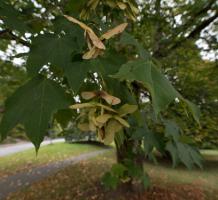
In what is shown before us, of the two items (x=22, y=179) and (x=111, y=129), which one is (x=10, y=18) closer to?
(x=111, y=129)

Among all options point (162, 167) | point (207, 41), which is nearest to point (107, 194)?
point (207, 41)

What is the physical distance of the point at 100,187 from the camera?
8.59m

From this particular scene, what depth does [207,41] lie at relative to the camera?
269 inches

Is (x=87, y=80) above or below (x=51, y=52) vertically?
below

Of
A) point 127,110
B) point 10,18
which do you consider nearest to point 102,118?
point 127,110

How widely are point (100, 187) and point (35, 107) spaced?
7804 millimetres

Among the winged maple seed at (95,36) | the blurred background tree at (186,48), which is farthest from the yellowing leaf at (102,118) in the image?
the blurred background tree at (186,48)

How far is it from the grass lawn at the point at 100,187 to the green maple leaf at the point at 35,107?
6.24 m

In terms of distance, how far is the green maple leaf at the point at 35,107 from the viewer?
3.71ft

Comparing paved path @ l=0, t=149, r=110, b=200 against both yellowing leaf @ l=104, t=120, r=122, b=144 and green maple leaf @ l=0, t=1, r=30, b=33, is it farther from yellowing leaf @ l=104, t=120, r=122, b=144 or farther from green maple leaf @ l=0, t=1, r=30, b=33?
yellowing leaf @ l=104, t=120, r=122, b=144

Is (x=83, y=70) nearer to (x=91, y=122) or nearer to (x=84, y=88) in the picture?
(x=84, y=88)

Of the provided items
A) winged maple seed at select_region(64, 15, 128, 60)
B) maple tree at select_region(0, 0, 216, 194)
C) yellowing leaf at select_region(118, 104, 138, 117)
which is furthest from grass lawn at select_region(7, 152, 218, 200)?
A: winged maple seed at select_region(64, 15, 128, 60)

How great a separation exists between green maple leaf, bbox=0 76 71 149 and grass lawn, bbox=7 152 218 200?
624cm

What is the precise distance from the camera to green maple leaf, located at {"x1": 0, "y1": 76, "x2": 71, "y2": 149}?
1130mm
